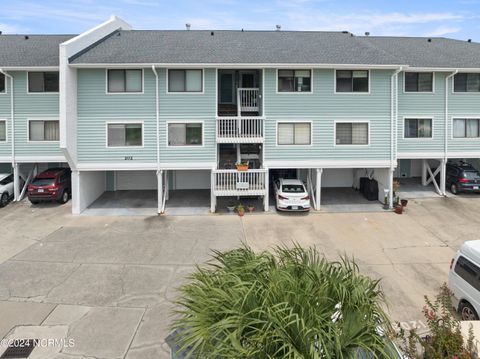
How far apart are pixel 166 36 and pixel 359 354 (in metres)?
21.8

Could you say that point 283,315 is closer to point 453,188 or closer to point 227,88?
point 227,88

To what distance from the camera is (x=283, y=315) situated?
478 centimetres

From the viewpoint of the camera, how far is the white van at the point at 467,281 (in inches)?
308

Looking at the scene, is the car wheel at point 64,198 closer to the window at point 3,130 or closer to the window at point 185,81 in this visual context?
the window at point 3,130

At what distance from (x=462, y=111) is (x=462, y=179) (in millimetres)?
3856

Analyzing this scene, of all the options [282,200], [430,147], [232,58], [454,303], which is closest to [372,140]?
[430,147]

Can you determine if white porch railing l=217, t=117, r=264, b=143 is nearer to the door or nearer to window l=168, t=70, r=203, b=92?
window l=168, t=70, r=203, b=92

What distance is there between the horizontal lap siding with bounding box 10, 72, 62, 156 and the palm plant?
55.7 feet

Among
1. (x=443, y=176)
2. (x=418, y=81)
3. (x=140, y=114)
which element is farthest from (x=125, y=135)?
(x=443, y=176)

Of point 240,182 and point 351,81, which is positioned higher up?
point 351,81

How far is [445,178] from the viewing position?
21.3 m

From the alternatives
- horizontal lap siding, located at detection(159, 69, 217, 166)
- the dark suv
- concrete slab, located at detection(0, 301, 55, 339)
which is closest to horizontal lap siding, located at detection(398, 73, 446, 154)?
the dark suv

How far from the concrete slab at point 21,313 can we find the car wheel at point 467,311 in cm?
986

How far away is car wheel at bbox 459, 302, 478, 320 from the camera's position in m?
7.89
